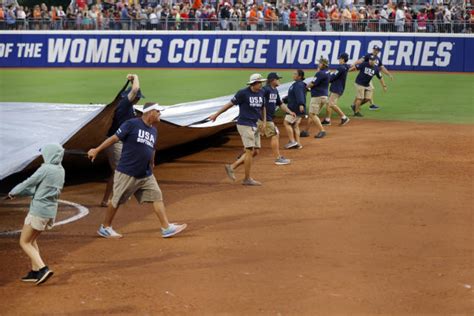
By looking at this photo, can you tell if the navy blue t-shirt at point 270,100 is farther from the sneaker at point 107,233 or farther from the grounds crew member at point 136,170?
the sneaker at point 107,233

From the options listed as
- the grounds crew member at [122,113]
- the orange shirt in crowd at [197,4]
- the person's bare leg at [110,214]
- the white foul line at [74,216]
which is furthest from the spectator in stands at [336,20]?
the person's bare leg at [110,214]

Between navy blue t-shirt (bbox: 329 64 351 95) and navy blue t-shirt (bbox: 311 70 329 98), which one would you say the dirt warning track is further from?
navy blue t-shirt (bbox: 329 64 351 95)

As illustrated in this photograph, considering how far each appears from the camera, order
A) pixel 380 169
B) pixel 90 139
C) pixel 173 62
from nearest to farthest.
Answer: pixel 90 139, pixel 380 169, pixel 173 62

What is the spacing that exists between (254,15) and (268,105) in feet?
80.0

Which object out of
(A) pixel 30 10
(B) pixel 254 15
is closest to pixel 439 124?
(B) pixel 254 15

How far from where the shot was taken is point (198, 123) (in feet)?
59.6

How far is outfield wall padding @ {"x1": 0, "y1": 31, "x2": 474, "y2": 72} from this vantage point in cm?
3800

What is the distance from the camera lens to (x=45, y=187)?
32.6 ft

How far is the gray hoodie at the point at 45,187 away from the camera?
9.90 meters

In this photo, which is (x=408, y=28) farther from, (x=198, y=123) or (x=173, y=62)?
(x=198, y=123)

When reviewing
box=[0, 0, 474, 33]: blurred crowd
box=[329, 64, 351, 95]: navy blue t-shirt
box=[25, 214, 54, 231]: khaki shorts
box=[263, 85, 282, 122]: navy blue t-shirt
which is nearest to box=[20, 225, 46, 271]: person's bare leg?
box=[25, 214, 54, 231]: khaki shorts

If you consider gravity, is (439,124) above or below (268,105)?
below

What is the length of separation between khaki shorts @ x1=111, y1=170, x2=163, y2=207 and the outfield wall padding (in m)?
27.7

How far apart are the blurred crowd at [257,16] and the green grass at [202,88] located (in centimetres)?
255
